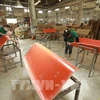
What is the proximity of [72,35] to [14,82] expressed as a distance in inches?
92.9

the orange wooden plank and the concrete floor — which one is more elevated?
the orange wooden plank

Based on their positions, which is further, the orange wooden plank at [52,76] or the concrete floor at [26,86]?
the concrete floor at [26,86]

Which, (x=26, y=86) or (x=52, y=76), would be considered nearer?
(x=52, y=76)

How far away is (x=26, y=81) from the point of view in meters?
2.28

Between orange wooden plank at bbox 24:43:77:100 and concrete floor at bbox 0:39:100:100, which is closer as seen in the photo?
orange wooden plank at bbox 24:43:77:100

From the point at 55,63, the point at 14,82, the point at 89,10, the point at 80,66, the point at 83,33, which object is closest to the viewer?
the point at 55,63

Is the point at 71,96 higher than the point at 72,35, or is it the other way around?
the point at 72,35

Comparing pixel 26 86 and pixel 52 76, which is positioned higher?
pixel 52 76

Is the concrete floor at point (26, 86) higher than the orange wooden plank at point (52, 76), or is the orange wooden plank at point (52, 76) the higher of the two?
the orange wooden plank at point (52, 76)

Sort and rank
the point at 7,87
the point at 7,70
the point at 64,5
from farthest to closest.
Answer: the point at 64,5 < the point at 7,70 < the point at 7,87

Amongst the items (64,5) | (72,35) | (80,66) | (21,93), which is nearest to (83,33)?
(72,35)

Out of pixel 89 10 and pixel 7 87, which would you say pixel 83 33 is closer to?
pixel 7 87

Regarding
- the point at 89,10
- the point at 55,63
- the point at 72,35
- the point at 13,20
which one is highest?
the point at 89,10

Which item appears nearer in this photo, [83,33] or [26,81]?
[26,81]
